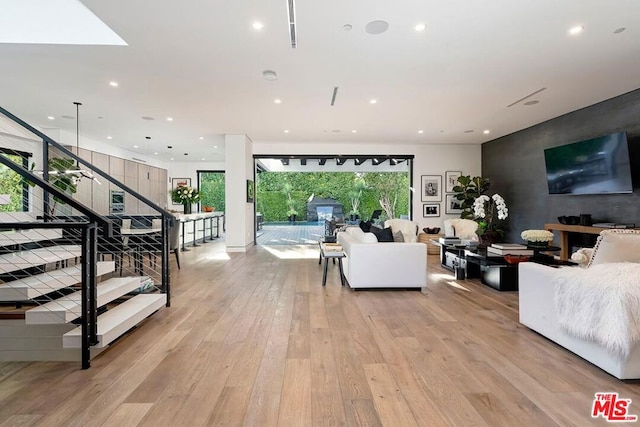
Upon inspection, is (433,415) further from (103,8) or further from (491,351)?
(103,8)

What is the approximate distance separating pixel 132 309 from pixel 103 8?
2.69 metres

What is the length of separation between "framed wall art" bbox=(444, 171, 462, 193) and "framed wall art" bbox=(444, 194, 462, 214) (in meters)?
0.20

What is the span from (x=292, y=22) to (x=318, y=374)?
3014 millimetres

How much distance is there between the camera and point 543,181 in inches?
258

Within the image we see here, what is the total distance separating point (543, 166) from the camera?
654cm

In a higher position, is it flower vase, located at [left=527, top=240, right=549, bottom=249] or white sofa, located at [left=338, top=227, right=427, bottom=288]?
flower vase, located at [left=527, top=240, right=549, bottom=249]

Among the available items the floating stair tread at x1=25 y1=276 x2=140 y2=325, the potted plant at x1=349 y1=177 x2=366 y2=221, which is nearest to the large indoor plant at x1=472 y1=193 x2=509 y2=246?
the floating stair tread at x1=25 y1=276 x2=140 y2=325

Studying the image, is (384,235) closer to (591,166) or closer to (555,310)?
(555,310)

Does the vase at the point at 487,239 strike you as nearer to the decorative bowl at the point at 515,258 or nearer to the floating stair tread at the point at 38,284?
the decorative bowl at the point at 515,258

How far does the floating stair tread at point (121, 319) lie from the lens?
2.23 m

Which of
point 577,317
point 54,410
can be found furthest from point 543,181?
point 54,410

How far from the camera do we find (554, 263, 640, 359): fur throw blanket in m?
1.87

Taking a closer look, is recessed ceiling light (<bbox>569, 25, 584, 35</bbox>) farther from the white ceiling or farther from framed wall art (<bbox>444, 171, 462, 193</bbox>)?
framed wall art (<bbox>444, 171, 462, 193</bbox>)

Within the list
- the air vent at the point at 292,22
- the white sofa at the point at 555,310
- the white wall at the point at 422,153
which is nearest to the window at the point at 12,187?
the air vent at the point at 292,22
